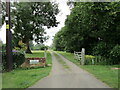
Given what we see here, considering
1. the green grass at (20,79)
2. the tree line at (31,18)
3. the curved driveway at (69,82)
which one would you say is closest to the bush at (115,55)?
the curved driveway at (69,82)

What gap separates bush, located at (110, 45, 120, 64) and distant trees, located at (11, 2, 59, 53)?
21.2m

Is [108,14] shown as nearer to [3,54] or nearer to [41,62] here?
[41,62]

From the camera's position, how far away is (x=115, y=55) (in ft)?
52.2

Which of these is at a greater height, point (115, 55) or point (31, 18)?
point (31, 18)

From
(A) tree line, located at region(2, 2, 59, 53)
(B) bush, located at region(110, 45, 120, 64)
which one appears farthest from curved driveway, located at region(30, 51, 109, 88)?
(A) tree line, located at region(2, 2, 59, 53)

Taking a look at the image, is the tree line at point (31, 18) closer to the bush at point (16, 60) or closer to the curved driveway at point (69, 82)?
the bush at point (16, 60)

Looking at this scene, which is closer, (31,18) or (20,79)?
(20,79)

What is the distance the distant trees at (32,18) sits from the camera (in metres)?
33.9

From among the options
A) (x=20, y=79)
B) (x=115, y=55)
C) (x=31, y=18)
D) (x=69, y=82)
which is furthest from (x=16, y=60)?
(x=31, y=18)

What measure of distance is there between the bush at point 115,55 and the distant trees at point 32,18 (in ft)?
69.6

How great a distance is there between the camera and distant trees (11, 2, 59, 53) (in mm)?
33875

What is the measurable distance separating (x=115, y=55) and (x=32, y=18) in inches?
900

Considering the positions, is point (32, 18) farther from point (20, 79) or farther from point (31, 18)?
point (20, 79)

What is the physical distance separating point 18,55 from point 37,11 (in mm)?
25634
